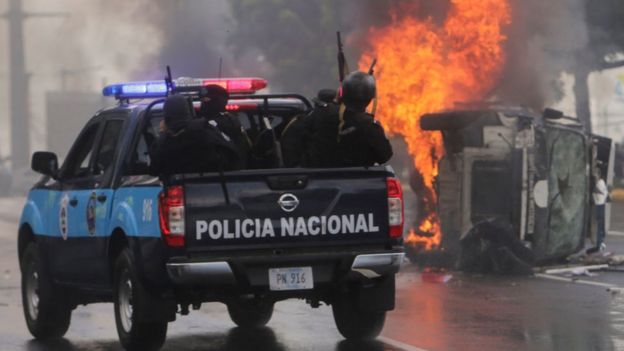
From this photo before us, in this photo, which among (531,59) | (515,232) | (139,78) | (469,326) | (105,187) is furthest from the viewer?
(139,78)

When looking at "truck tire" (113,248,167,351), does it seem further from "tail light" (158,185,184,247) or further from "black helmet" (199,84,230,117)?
"black helmet" (199,84,230,117)

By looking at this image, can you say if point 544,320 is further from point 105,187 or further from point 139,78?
point 139,78

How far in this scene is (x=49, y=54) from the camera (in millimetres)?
90562

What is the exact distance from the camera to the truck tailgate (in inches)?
362

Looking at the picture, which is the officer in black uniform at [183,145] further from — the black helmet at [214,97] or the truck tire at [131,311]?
the truck tire at [131,311]

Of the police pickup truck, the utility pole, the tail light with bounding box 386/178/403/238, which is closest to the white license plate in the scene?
the police pickup truck

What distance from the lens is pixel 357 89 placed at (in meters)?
10.0

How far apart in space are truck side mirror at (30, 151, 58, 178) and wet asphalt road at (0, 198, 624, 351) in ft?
4.02

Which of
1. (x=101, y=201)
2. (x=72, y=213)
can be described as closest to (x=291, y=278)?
(x=101, y=201)

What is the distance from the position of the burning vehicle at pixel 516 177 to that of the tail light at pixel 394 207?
6533mm

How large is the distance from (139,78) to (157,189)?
158 feet

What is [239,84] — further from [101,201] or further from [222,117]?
[101,201]

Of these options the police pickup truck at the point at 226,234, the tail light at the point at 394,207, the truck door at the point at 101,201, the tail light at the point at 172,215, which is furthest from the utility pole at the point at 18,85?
the tail light at the point at 172,215

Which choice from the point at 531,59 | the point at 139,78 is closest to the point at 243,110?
the point at 531,59
